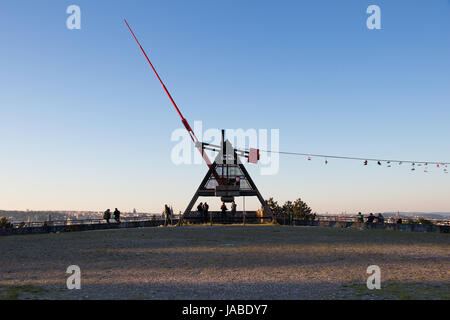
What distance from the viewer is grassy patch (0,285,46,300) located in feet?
24.7

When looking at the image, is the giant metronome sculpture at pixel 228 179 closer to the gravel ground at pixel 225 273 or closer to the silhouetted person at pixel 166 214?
the silhouetted person at pixel 166 214

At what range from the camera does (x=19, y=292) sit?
7879 millimetres

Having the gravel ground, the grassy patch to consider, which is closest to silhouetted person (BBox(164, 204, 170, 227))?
the gravel ground

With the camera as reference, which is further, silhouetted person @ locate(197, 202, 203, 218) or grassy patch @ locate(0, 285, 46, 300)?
silhouetted person @ locate(197, 202, 203, 218)

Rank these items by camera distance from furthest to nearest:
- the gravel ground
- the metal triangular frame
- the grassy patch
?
the metal triangular frame
the gravel ground
the grassy patch

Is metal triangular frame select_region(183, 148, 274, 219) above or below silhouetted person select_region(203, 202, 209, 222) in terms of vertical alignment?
above

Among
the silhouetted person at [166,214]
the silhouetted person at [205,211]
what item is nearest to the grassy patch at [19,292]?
the silhouetted person at [166,214]

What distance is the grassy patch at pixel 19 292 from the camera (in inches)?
296

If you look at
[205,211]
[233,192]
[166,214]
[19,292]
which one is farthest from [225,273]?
[233,192]

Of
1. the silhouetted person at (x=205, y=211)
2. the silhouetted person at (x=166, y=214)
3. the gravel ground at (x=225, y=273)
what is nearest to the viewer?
the gravel ground at (x=225, y=273)

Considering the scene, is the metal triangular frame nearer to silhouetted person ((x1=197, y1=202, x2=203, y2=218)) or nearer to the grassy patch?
silhouetted person ((x1=197, y1=202, x2=203, y2=218))

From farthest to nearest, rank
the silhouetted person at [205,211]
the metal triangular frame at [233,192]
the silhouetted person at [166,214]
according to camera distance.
→ the metal triangular frame at [233,192] → the silhouetted person at [205,211] → the silhouetted person at [166,214]
